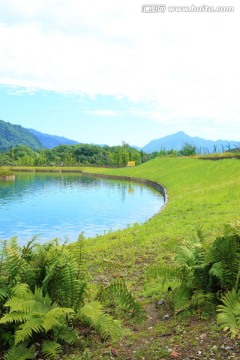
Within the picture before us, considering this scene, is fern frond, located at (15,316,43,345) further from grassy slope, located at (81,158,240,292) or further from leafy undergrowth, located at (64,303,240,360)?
grassy slope, located at (81,158,240,292)

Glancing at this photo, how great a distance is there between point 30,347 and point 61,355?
0.38 meters

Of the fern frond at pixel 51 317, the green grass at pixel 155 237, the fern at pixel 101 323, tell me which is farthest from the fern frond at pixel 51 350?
the green grass at pixel 155 237

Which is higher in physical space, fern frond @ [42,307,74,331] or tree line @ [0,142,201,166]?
tree line @ [0,142,201,166]

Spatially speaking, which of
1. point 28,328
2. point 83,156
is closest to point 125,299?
point 28,328

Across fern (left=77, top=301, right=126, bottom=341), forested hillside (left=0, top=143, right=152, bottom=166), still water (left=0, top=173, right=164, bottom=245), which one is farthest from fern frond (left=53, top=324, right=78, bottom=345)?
forested hillside (left=0, top=143, right=152, bottom=166)

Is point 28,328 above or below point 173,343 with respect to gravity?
above

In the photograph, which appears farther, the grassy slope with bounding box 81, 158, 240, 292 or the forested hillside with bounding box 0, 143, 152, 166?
the forested hillside with bounding box 0, 143, 152, 166

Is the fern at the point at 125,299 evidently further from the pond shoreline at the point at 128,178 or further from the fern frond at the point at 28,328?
the pond shoreline at the point at 128,178

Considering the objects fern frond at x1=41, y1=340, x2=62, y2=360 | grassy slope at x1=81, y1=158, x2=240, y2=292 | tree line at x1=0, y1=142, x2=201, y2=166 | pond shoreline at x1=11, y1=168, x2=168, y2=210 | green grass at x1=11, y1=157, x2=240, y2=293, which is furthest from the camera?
tree line at x1=0, y1=142, x2=201, y2=166

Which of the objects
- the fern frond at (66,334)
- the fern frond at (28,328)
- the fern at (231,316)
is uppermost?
the fern at (231,316)

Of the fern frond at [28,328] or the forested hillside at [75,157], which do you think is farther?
the forested hillside at [75,157]

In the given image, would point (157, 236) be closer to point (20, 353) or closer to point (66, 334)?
point (66, 334)

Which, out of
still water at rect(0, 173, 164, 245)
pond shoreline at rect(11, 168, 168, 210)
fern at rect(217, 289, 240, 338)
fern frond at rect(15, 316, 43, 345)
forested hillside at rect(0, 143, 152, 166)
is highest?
forested hillside at rect(0, 143, 152, 166)

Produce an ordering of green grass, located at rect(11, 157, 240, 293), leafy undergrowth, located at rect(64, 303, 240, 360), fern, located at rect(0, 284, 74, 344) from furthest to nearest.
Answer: green grass, located at rect(11, 157, 240, 293), fern, located at rect(0, 284, 74, 344), leafy undergrowth, located at rect(64, 303, 240, 360)
